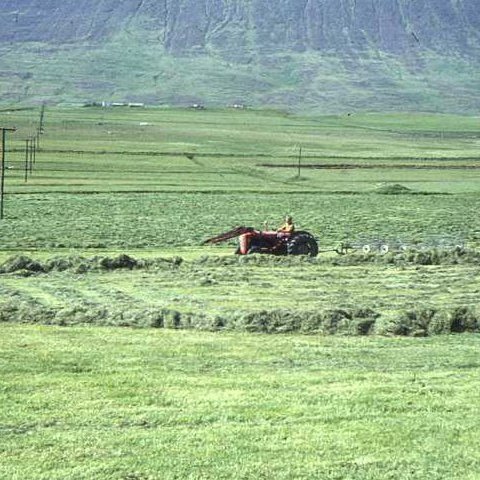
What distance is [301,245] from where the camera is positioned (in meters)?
35.9

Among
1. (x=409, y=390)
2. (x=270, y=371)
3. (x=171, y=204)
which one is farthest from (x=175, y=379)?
(x=171, y=204)

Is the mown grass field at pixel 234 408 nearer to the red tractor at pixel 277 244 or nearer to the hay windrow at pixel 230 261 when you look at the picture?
the hay windrow at pixel 230 261

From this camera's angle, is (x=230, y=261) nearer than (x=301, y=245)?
Yes

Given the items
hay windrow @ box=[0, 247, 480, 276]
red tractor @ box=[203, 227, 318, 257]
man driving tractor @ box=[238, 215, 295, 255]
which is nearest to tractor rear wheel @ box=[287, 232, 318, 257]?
red tractor @ box=[203, 227, 318, 257]

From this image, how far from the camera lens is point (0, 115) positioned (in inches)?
7677

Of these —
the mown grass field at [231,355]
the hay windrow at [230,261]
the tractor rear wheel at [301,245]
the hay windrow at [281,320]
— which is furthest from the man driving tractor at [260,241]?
the hay windrow at [281,320]

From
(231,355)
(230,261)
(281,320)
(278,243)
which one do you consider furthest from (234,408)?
(278,243)

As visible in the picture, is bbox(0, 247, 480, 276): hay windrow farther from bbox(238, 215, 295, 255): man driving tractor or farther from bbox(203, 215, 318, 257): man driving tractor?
bbox(238, 215, 295, 255): man driving tractor

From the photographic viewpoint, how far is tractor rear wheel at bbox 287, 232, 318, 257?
1407 inches

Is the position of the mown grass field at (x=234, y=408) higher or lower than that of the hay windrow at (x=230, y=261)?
higher

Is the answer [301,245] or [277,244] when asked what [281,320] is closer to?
[301,245]

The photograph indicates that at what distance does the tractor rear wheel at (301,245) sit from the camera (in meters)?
35.8

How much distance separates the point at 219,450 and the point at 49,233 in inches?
1393

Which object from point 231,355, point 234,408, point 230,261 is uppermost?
point 234,408
